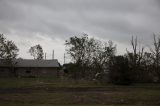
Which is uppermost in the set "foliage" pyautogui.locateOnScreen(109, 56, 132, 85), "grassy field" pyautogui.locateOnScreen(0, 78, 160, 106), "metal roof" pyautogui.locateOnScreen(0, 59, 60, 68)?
"metal roof" pyautogui.locateOnScreen(0, 59, 60, 68)

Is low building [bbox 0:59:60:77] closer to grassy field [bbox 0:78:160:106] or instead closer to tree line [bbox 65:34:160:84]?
tree line [bbox 65:34:160:84]

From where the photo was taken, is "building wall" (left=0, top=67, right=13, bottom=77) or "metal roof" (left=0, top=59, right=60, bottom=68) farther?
"metal roof" (left=0, top=59, right=60, bottom=68)

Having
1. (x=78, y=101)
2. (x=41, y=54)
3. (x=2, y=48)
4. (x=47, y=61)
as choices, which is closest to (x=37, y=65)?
(x=47, y=61)

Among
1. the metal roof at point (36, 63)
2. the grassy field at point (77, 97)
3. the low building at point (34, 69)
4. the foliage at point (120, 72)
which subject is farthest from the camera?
the metal roof at point (36, 63)

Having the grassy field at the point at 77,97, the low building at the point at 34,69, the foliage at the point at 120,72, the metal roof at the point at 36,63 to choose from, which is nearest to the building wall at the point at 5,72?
the low building at the point at 34,69

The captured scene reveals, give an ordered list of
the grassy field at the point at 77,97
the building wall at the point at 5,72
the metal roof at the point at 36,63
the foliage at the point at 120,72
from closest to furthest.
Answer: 1. the grassy field at the point at 77,97
2. the foliage at the point at 120,72
3. the building wall at the point at 5,72
4. the metal roof at the point at 36,63

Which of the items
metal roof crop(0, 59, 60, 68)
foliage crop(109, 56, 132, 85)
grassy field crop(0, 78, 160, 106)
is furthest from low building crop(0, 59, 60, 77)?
grassy field crop(0, 78, 160, 106)

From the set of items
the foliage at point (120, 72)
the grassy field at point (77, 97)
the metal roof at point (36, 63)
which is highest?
the metal roof at point (36, 63)

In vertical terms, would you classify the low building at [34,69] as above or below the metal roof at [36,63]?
below

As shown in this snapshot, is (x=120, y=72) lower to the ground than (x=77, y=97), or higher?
higher

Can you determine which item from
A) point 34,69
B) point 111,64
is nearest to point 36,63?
point 34,69

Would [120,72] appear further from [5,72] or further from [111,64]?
[5,72]

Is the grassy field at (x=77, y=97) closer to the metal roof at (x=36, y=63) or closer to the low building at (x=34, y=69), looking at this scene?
the low building at (x=34, y=69)

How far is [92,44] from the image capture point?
7906 cm
